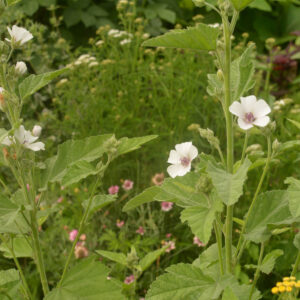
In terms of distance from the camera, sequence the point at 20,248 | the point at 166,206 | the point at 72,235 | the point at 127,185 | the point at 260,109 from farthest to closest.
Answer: the point at 127,185 < the point at 166,206 < the point at 72,235 < the point at 20,248 < the point at 260,109

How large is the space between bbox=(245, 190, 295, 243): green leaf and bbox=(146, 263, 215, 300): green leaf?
0.15 m

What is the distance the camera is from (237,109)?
0.96 meters

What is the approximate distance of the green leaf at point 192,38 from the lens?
92cm

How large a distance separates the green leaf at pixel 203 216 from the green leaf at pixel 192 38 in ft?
1.05

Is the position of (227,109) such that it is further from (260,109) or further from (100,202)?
(100,202)

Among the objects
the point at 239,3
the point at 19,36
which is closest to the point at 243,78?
the point at 239,3

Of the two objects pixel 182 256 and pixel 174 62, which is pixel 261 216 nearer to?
pixel 182 256

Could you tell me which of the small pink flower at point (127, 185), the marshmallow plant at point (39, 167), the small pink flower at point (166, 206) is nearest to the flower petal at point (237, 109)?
the marshmallow plant at point (39, 167)

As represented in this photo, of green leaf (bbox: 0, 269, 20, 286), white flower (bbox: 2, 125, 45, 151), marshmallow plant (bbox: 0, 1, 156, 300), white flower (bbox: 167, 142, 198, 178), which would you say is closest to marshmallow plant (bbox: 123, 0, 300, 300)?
white flower (bbox: 167, 142, 198, 178)

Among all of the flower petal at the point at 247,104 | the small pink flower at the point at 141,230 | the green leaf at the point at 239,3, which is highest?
the green leaf at the point at 239,3

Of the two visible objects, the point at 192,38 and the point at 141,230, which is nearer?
the point at 192,38

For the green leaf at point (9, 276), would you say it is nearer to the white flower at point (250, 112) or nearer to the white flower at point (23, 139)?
the white flower at point (23, 139)

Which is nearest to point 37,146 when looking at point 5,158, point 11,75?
point 5,158

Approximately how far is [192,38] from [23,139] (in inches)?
17.6
